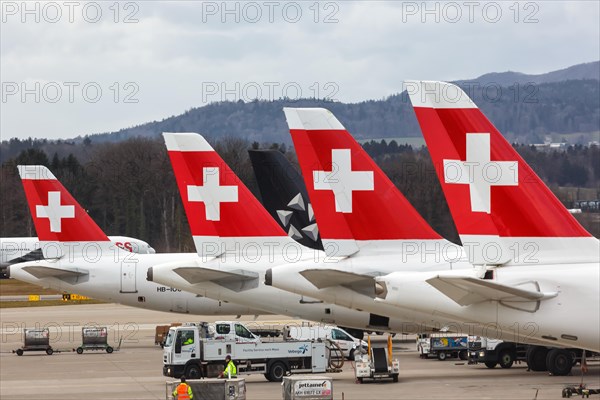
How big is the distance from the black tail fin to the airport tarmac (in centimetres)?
606

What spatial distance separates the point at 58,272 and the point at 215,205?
13755mm

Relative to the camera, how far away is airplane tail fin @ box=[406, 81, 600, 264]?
1961cm

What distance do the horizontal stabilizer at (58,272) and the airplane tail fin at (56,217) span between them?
1.05 m

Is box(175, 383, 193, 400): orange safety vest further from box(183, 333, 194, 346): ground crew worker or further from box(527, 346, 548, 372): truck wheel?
box(527, 346, 548, 372): truck wheel

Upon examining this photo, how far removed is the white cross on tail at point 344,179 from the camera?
29062 millimetres

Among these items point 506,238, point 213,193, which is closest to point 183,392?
point 213,193

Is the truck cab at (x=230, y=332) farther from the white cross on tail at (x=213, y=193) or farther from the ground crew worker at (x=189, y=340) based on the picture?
the white cross on tail at (x=213, y=193)

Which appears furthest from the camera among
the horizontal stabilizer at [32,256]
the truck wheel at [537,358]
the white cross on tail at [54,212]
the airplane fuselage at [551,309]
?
the horizontal stabilizer at [32,256]

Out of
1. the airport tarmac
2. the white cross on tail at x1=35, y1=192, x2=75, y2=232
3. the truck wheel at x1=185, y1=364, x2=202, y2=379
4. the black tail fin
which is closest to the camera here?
the airport tarmac

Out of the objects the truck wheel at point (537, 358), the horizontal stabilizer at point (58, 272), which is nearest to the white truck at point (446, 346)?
the truck wheel at point (537, 358)

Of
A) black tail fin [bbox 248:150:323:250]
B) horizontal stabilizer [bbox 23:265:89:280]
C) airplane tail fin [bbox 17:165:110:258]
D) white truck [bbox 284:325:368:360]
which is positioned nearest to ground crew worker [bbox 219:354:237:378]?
white truck [bbox 284:325:368:360]

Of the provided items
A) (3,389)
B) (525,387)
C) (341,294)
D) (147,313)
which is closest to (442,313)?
(341,294)

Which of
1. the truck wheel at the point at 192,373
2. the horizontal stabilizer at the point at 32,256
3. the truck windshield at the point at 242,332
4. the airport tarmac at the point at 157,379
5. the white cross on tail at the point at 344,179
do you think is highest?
the horizontal stabilizer at the point at 32,256

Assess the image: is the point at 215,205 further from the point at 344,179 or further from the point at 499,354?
the point at 499,354
